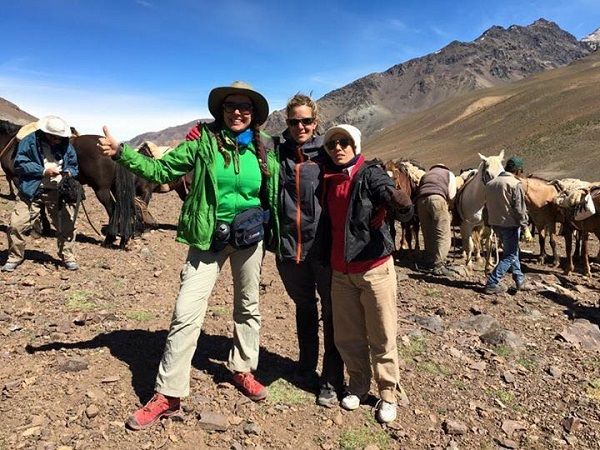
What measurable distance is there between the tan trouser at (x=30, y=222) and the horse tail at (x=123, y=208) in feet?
4.36

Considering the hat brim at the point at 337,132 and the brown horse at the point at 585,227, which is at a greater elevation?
the hat brim at the point at 337,132

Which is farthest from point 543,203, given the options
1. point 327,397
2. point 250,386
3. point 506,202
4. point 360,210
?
point 250,386

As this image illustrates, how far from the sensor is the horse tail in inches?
308

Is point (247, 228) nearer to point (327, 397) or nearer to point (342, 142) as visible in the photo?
point (342, 142)

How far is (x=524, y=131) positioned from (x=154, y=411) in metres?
71.8

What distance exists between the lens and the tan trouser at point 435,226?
8203mm

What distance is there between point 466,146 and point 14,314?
238ft

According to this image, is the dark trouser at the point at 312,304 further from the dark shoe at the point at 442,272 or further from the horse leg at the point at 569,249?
the horse leg at the point at 569,249

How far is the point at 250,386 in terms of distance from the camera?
378 centimetres

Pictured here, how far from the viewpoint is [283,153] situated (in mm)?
3584

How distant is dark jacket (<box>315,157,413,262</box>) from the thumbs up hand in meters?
1.42

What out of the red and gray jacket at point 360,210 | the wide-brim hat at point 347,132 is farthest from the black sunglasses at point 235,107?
the red and gray jacket at point 360,210

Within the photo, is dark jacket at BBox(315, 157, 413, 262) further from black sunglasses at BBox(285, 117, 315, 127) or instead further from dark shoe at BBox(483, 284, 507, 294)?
dark shoe at BBox(483, 284, 507, 294)

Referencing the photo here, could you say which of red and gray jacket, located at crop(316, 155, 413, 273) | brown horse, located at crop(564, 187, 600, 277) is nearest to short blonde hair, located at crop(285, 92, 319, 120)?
red and gray jacket, located at crop(316, 155, 413, 273)
